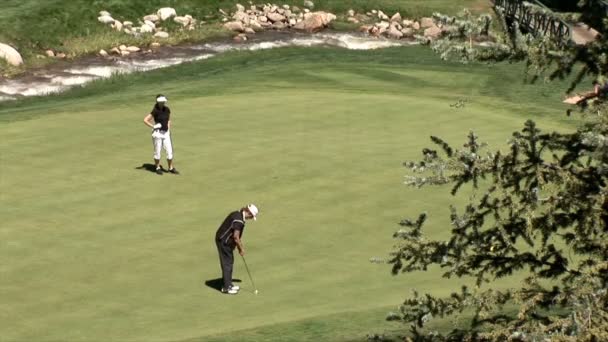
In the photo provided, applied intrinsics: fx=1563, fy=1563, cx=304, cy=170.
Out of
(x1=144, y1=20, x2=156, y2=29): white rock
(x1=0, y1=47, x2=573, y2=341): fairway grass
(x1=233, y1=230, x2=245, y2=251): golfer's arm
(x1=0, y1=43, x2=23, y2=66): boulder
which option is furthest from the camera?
(x1=144, y1=20, x2=156, y2=29): white rock

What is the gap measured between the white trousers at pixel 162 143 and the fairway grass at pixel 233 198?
1.74 ft

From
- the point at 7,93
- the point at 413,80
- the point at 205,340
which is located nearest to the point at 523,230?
the point at 205,340

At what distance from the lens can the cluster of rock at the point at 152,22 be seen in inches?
2255

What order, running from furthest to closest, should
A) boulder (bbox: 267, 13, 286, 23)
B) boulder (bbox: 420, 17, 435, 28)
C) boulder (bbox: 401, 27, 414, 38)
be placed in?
boulder (bbox: 420, 17, 435, 28) → boulder (bbox: 267, 13, 286, 23) → boulder (bbox: 401, 27, 414, 38)

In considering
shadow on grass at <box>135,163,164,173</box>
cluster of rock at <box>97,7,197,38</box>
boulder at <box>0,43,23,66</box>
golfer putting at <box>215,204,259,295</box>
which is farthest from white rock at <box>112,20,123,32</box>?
golfer putting at <box>215,204,259,295</box>

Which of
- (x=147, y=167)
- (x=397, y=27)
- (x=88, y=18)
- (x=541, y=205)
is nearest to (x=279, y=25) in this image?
(x=397, y=27)

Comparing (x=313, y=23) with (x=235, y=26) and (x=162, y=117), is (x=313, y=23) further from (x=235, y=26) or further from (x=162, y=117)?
(x=162, y=117)

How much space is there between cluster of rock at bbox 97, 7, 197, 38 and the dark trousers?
109 feet

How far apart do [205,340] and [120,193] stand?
880 cm

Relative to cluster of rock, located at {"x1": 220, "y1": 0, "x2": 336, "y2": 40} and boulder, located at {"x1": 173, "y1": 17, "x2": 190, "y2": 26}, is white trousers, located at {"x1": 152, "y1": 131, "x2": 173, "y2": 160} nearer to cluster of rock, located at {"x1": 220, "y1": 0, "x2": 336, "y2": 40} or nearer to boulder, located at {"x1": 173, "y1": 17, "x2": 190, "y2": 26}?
cluster of rock, located at {"x1": 220, "y1": 0, "x2": 336, "y2": 40}

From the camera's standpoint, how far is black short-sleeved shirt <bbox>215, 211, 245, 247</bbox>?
24250mm

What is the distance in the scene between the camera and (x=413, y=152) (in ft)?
105

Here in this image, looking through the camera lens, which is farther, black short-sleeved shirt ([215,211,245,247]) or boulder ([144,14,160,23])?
boulder ([144,14,160,23])

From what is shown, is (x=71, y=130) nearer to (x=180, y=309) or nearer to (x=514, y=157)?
(x=180, y=309)
